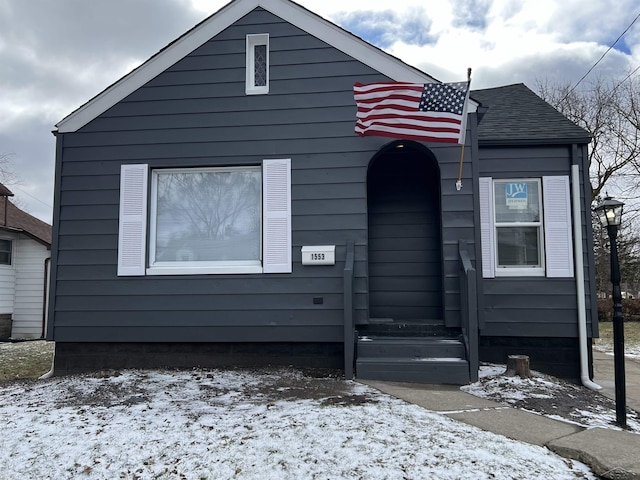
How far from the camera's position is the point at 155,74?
6.09m

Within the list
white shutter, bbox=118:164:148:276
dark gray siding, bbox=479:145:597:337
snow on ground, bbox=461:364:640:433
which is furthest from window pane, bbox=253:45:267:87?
snow on ground, bbox=461:364:640:433

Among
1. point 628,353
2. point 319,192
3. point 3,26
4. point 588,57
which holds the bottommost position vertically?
point 628,353

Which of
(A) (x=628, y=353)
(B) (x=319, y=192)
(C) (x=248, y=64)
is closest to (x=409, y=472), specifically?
(B) (x=319, y=192)

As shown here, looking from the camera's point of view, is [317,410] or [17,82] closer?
[317,410]

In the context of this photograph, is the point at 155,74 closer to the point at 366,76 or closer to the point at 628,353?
the point at 366,76

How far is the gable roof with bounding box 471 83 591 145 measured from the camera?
20.0 feet

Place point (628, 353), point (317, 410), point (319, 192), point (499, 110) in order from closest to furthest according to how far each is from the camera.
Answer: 1. point (317, 410)
2. point (319, 192)
3. point (499, 110)
4. point (628, 353)

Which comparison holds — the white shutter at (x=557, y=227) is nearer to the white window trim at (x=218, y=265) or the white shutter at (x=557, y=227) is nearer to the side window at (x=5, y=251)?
the white window trim at (x=218, y=265)

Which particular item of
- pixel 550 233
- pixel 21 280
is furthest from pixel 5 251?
pixel 550 233

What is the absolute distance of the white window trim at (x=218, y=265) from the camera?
571 cm

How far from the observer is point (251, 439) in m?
3.19

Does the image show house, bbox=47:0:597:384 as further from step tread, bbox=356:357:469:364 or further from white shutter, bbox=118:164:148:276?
step tread, bbox=356:357:469:364

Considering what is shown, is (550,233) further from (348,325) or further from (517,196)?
(348,325)

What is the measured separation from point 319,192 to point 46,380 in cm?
401
